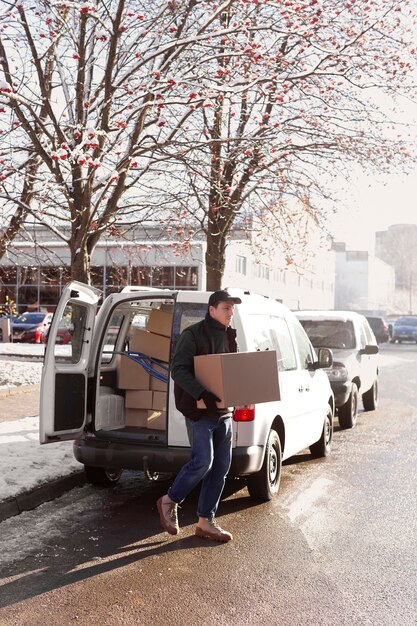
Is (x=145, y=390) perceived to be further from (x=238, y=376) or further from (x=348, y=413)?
(x=348, y=413)

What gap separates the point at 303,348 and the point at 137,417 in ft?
7.15

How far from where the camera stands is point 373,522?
20.6 ft

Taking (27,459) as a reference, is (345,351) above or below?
above

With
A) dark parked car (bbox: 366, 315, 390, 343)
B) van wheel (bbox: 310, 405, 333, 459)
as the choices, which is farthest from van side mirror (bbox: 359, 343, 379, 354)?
dark parked car (bbox: 366, 315, 390, 343)

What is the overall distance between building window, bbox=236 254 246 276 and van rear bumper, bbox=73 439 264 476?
45.4 metres

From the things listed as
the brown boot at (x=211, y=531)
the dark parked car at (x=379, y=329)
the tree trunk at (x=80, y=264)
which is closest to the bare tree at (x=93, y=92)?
the tree trunk at (x=80, y=264)

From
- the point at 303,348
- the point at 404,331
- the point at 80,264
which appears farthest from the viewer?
the point at 404,331

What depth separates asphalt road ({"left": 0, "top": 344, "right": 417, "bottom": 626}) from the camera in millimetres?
4266

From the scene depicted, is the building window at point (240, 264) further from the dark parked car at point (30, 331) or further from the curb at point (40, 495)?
the curb at point (40, 495)

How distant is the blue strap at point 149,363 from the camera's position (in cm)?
751

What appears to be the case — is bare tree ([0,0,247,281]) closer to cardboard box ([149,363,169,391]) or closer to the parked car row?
cardboard box ([149,363,169,391])

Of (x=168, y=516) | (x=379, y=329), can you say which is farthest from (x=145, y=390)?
(x=379, y=329)

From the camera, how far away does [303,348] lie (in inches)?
347

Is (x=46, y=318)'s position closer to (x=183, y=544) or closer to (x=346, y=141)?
(x=346, y=141)
